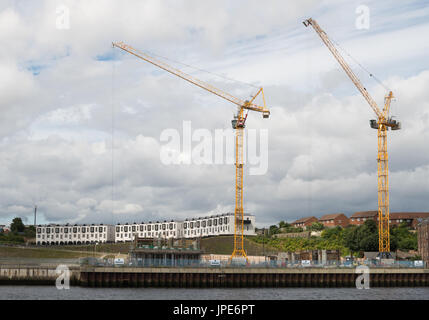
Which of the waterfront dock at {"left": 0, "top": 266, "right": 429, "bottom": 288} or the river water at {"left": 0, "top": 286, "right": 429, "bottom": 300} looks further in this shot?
the waterfront dock at {"left": 0, "top": 266, "right": 429, "bottom": 288}

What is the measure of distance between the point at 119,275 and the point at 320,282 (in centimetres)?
3527

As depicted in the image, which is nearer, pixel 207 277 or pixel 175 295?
pixel 175 295

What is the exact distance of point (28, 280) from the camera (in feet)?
323

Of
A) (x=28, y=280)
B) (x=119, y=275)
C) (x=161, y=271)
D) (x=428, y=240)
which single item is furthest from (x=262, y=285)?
(x=428, y=240)

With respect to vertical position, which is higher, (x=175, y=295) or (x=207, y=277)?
(x=207, y=277)

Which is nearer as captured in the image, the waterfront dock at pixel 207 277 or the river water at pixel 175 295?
the river water at pixel 175 295

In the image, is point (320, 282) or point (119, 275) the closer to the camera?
point (119, 275)
